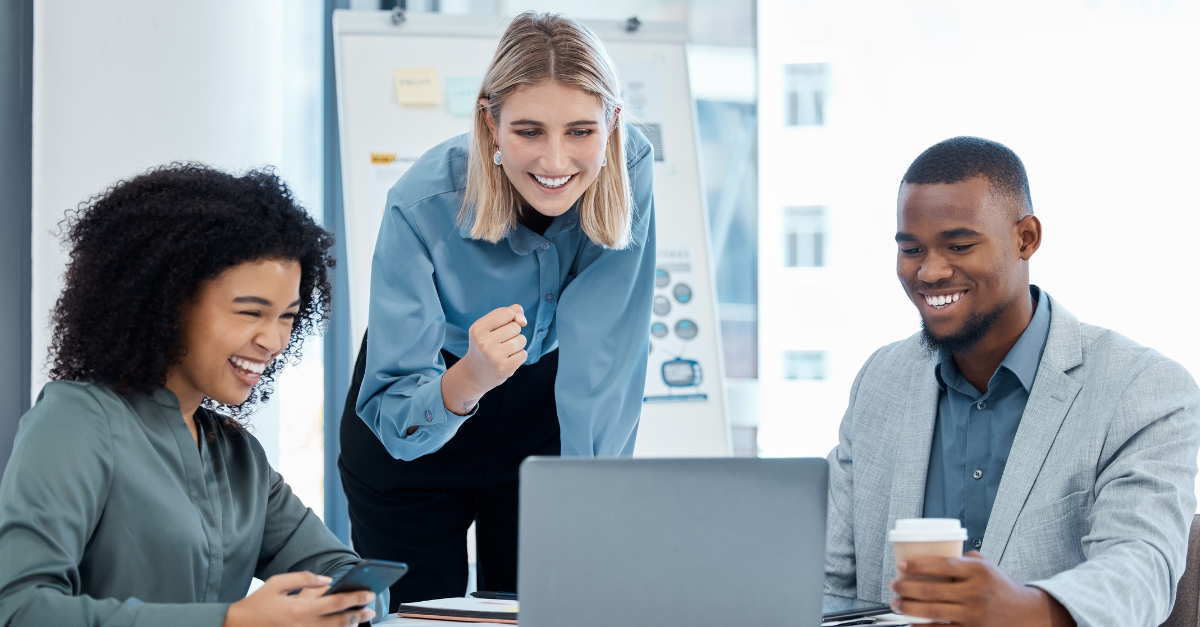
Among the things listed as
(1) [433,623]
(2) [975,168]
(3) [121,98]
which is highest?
(3) [121,98]

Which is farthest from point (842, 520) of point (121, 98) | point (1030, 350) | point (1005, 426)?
point (121, 98)

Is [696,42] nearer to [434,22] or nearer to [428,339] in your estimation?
[434,22]

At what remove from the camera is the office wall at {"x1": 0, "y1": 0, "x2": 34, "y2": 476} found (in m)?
2.28

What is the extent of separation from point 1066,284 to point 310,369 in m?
2.52

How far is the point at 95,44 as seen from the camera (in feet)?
7.77

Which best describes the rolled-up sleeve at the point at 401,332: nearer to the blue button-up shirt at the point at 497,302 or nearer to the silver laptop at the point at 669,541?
the blue button-up shirt at the point at 497,302

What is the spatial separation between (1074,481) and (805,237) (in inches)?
81.2

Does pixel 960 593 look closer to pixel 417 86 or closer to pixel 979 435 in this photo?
pixel 979 435

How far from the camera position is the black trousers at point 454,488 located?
186cm

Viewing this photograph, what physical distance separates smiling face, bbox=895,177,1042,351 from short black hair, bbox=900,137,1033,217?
0.04 feet

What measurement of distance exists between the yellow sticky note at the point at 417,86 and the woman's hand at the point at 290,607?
6.71 ft

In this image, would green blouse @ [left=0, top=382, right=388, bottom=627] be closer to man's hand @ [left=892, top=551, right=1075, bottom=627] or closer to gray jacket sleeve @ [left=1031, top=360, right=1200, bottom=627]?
man's hand @ [left=892, top=551, right=1075, bottom=627]

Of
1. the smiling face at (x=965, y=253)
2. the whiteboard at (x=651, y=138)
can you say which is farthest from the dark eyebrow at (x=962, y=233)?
the whiteboard at (x=651, y=138)

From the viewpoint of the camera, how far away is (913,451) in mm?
1467
